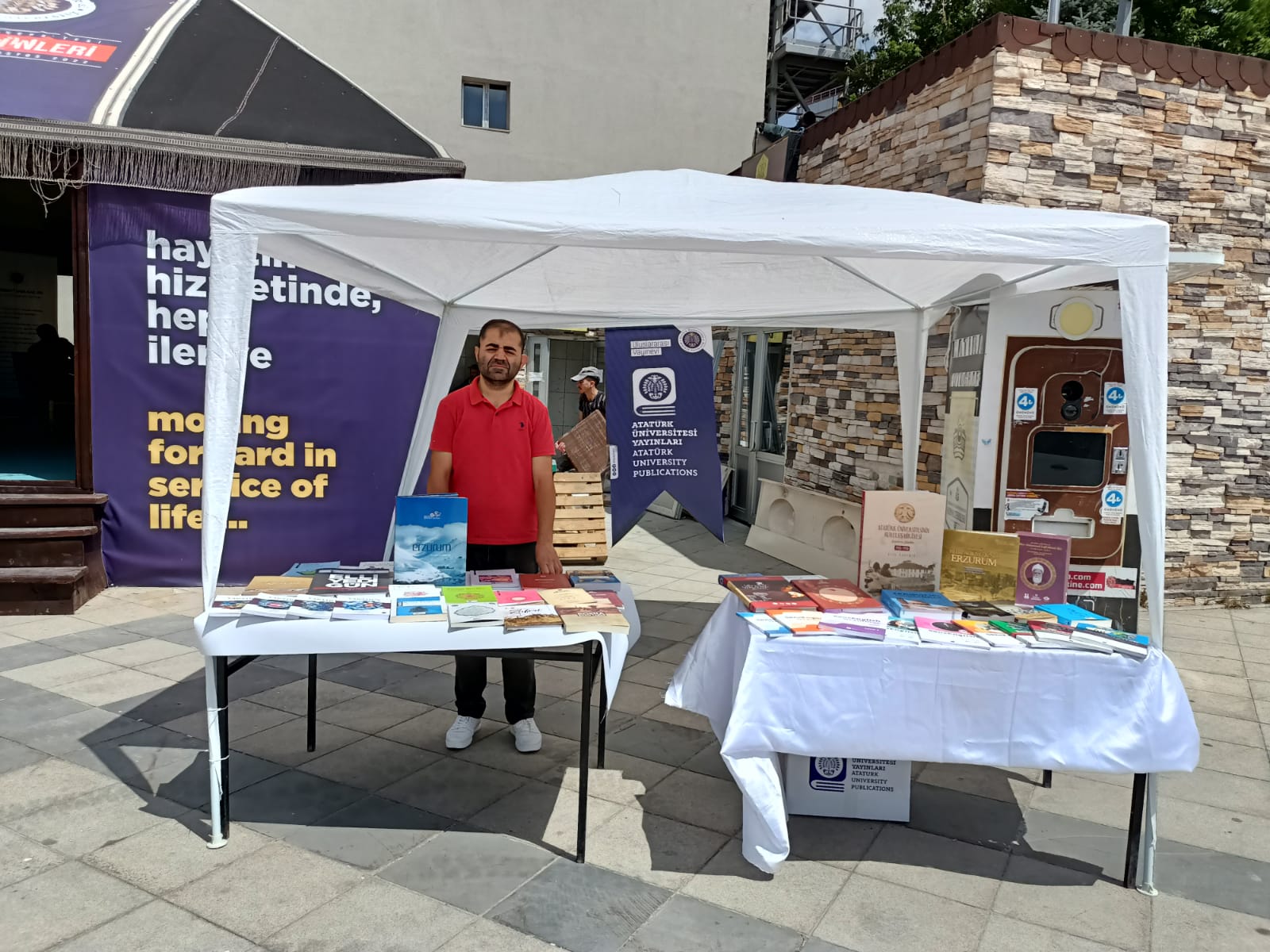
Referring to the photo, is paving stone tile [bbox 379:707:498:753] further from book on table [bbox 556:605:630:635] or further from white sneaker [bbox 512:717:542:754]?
book on table [bbox 556:605:630:635]

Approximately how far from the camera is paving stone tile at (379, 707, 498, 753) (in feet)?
12.0

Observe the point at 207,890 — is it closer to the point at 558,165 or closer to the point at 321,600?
the point at 321,600

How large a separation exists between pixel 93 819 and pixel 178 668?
1.61m

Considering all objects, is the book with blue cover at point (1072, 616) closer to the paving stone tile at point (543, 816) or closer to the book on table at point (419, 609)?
the paving stone tile at point (543, 816)

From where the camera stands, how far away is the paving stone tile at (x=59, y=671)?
4.16 meters

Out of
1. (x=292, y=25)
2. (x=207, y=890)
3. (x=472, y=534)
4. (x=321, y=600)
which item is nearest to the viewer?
(x=207, y=890)

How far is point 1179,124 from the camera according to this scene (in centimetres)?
599

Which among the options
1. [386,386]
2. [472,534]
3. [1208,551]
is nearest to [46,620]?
[386,386]

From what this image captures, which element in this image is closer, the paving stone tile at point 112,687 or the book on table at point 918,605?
the book on table at point 918,605

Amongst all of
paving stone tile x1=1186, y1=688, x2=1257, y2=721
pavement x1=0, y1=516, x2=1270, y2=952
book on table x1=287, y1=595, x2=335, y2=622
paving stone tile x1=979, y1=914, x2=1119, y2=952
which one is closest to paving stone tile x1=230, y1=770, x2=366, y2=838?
pavement x1=0, y1=516, x2=1270, y2=952

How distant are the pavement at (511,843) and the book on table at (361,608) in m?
0.78

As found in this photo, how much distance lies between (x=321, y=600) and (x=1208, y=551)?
20.6ft

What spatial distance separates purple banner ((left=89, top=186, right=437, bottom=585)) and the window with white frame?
1040 centimetres

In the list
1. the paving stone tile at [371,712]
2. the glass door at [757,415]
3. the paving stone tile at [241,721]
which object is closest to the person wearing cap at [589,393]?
the glass door at [757,415]
